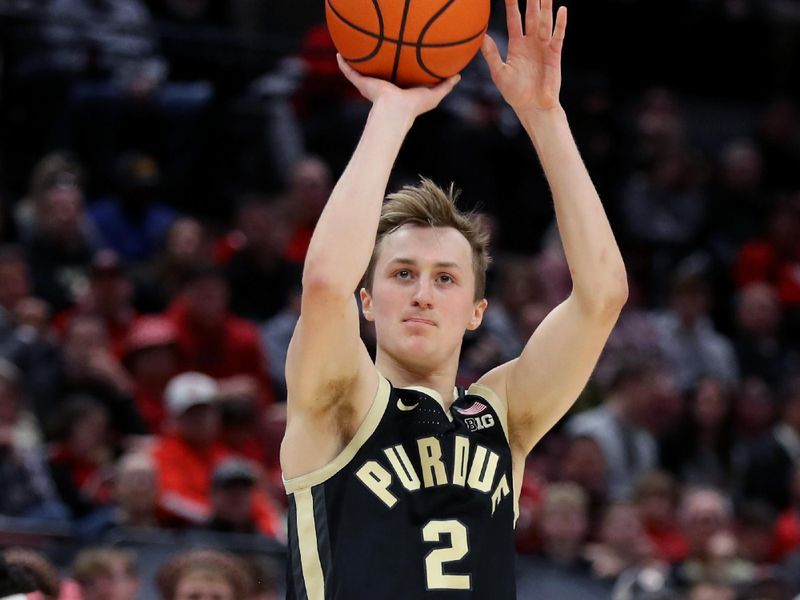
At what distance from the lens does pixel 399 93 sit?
13.0 ft

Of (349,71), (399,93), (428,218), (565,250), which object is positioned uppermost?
(349,71)

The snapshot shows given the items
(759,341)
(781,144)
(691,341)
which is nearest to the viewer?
(691,341)

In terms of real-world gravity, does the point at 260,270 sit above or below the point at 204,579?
above

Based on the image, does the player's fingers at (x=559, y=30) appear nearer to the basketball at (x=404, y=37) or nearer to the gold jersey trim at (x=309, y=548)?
the basketball at (x=404, y=37)

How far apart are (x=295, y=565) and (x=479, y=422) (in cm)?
63

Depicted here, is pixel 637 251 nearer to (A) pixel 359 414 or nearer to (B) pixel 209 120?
(B) pixel 209 120

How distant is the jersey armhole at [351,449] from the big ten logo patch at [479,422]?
25 centimetres

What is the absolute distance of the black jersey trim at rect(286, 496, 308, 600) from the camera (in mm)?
3820

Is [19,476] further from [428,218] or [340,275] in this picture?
[340,275]

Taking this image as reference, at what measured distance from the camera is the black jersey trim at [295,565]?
3820 millimetres

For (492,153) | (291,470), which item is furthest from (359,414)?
(492,153)

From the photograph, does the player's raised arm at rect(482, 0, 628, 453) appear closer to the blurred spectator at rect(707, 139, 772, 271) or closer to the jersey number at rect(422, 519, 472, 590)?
the jersey number at rect(422, 519, 472, 590)

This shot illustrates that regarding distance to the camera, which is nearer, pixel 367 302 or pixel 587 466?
pixel 367 302

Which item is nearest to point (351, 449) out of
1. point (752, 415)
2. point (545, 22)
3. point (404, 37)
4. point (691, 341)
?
point (404, 37)
